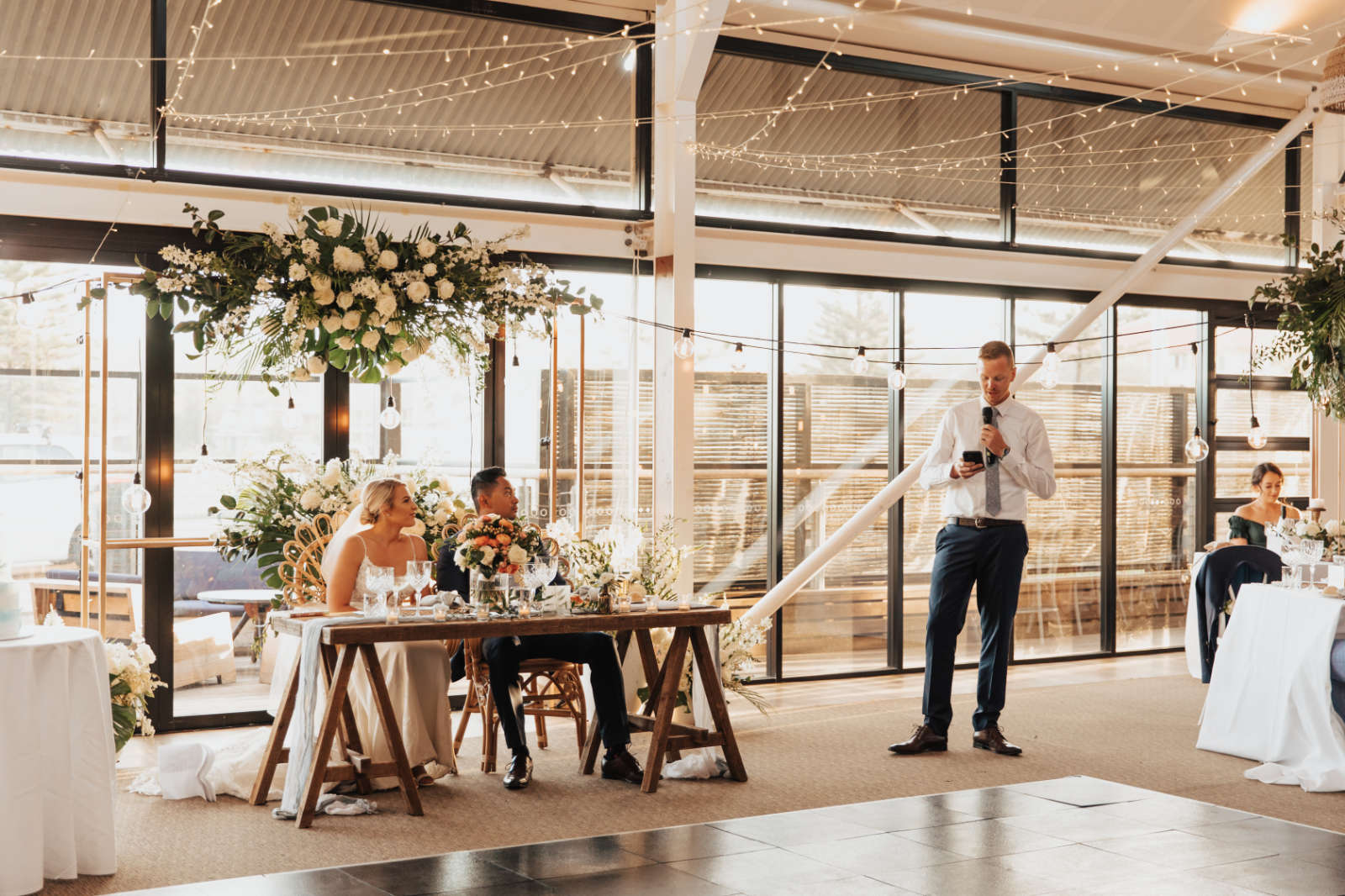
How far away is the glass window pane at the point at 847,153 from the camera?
7.66 m

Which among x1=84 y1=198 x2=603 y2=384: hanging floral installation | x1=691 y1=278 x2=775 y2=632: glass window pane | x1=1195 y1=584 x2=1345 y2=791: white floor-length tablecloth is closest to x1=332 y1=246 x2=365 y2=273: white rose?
x1=84 y1=198 x2=603 y2=384: hanging floral installation

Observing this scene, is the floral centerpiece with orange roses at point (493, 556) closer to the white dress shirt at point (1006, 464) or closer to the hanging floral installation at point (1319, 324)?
the white dress shirt at point (1006, 464)

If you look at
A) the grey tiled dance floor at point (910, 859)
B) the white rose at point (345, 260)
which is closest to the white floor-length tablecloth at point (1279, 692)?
the grey tiled dance floor at point (910, 859)

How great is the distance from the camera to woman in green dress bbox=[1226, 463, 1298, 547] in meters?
7.76

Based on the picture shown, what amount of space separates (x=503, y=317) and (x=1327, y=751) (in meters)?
3.83

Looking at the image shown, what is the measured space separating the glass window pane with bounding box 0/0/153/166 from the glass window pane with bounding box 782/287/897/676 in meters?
3.62

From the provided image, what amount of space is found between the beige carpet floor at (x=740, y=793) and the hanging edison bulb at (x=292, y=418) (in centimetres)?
178

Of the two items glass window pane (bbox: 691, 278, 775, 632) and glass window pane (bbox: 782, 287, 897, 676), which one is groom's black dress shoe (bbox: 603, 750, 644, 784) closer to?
glass window pane (bbox: 691, 278, 775, 632)

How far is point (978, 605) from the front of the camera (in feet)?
18.9

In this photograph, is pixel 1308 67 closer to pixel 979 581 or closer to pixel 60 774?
pixel 979 581

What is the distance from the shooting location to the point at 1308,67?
28.3 ft

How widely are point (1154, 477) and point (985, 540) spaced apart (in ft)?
12.3

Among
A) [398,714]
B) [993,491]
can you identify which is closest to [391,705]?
[398,714]

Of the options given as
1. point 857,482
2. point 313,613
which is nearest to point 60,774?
point 313,613
